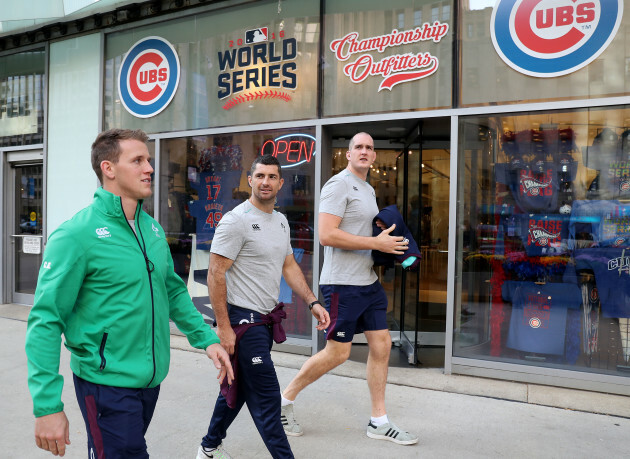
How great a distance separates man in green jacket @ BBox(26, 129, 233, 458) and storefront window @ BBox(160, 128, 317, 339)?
3.77 m

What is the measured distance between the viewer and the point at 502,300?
204 inches

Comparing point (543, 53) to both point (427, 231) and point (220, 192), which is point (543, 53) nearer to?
point (427, 231)

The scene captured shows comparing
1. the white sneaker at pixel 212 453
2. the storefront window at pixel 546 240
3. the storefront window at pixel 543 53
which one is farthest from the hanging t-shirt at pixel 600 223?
the white sneaker at pixel 212 453

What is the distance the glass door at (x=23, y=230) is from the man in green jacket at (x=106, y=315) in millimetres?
7167

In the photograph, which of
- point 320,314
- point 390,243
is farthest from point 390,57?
point 320,314

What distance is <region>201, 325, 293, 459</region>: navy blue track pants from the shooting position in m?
2.69

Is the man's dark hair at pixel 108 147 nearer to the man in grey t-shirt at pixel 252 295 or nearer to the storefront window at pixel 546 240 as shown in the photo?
the man in grey t-shirt at pixel 252 295

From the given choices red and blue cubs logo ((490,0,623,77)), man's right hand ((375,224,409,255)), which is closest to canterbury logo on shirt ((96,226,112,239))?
man's right hand ((375,224,409,255))

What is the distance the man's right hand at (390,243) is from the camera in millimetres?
3432

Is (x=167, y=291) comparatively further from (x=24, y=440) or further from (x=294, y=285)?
(x=24, y=440)

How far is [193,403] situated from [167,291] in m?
2.24

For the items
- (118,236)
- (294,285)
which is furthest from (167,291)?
(294,285)

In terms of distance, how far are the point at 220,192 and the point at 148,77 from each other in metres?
2.05

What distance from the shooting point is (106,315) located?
1.92 m
